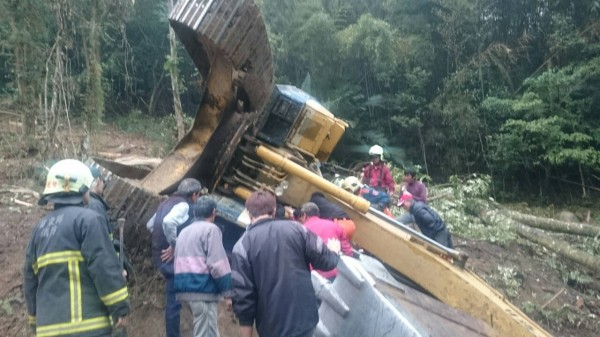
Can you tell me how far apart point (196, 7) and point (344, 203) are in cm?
213

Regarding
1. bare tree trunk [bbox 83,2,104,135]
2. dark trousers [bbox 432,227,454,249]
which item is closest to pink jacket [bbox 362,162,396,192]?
dark trousers [bbox 432,227,454,249]

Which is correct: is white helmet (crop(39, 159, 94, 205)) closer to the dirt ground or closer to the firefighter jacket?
the firefighter jacket

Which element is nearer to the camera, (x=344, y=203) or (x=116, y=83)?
(x=344, y=203)

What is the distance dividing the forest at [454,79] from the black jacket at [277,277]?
12.9 metres

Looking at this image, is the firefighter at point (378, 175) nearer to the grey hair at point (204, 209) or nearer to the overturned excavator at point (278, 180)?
the overturned excavator at point (278, 180)

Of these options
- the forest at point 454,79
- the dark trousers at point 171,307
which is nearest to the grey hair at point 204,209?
the dark trousers at point 171,307

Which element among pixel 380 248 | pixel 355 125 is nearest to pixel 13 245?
pixel 380 248

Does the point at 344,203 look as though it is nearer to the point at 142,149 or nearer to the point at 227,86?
the point at 227,86

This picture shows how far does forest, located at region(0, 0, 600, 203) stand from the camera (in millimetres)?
16453

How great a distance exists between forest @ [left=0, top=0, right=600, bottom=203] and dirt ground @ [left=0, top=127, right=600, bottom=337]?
310 inches

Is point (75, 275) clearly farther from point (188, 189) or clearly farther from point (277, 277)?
point (188, 189)

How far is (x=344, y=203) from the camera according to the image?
5.29 metres

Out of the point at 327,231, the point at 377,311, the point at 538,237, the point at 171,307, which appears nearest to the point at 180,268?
the point at 171,307

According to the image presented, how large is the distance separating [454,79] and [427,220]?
494 inches
